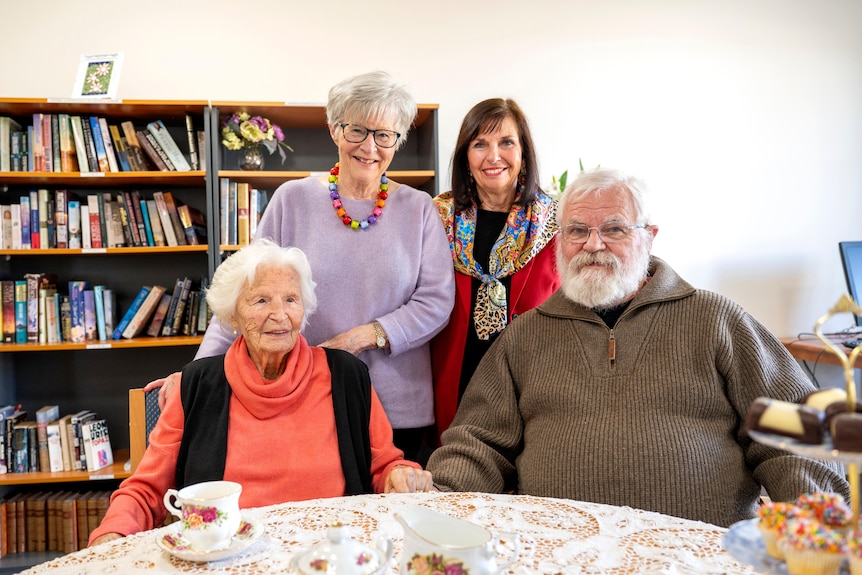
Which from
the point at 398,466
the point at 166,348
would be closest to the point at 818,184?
the point at 398,466

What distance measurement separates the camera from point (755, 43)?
13.6ft

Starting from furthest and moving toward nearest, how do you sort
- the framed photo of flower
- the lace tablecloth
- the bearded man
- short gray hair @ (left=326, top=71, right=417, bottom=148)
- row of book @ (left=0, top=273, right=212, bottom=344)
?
row of book @ (left=0, top=273, right=212, bottom=344) < the framed photo of flower < short gray hair @ (left=326, top=71, right=417, bottom=148) < the bearded man < the lace tablecloth

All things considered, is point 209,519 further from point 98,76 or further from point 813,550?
point 98,76

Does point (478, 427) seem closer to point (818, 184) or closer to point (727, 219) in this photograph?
point (727, 219)

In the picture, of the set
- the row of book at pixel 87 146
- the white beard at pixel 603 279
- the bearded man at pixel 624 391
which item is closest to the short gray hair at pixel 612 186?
the bearded man at pixel 624 391

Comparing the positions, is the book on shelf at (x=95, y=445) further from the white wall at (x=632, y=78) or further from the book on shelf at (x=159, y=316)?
the white wall at (x=632, y=78)

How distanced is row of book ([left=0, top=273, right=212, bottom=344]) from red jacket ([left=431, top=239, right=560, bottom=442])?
1.63 m

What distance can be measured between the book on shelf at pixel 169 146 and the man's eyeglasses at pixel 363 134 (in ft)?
5.36

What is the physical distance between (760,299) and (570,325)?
288 centimetres

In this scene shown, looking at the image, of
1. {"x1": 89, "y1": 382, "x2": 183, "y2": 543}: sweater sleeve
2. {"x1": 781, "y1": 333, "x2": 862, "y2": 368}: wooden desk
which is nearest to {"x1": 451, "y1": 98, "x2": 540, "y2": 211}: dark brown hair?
{"x1": 89, "y1": 382, "x2": 183, "y2": 543}: sweater sleeve

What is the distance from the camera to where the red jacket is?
229cm

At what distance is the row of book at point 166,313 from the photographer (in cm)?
342

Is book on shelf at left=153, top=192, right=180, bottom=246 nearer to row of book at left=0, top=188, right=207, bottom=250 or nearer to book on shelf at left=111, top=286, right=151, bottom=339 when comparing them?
row of book at left=0, top=188, right=207, bottom=250

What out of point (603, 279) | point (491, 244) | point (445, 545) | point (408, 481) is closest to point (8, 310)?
point (491, 244)
